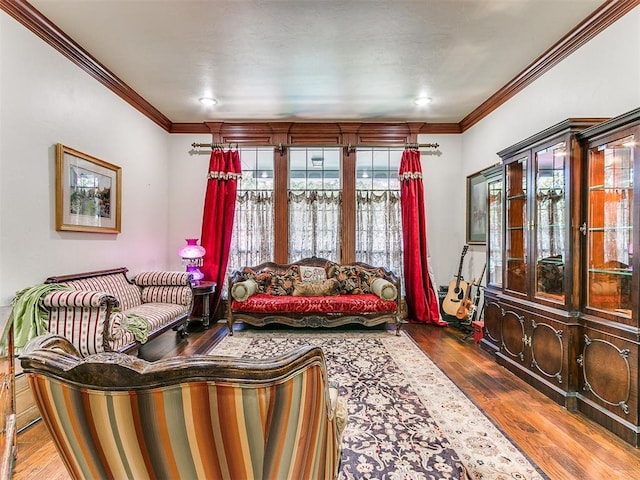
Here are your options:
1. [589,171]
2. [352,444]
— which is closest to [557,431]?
[352,444]

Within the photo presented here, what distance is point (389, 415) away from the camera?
231cm

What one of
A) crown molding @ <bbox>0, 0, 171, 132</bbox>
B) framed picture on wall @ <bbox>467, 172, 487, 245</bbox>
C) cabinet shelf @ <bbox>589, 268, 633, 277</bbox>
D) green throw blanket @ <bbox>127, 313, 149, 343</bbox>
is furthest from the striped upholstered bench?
framed picture on wall @ <bbox>467, 172, 487, 245</bbox>

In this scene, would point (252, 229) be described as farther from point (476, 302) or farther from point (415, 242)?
point (476, 302)

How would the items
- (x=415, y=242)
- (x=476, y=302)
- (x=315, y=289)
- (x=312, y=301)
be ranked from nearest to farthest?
1. (x=312, y=301)
2. (x=476, y=302)
3. (x=315, y=289)
4. (x=415, y=242)

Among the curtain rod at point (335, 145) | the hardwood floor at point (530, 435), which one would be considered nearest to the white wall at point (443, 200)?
the curtain rod at point (335, 145)

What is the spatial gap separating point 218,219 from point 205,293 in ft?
3.72

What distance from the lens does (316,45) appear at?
117 inches

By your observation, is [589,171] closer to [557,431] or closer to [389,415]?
[557,431]

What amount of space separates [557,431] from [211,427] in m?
2.35

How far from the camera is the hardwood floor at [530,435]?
180cm

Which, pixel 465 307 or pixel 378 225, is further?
pixel 378 225

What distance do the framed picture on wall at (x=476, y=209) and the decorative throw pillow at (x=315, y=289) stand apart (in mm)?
2058

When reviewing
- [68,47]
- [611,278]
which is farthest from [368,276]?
[68,47]

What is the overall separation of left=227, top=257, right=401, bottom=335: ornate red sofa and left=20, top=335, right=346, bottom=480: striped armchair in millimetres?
3356
